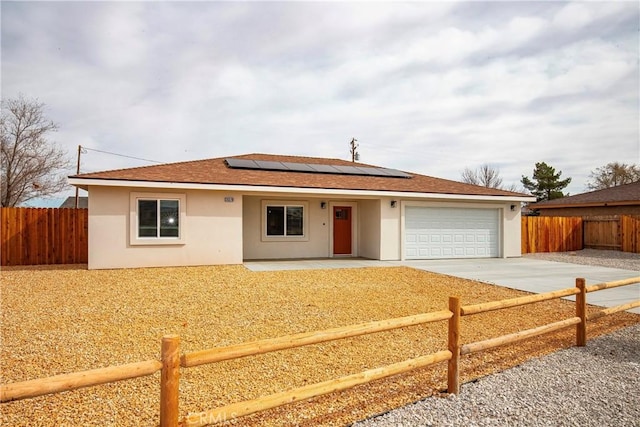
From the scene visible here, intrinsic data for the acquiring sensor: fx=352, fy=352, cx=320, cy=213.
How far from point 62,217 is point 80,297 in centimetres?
743

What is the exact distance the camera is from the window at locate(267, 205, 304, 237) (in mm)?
14844

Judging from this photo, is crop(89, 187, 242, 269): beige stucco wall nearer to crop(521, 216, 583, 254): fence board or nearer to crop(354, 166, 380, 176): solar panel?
crop(354, 166, 380, 176): solar panel

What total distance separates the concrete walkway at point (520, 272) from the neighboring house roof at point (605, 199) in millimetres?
10522

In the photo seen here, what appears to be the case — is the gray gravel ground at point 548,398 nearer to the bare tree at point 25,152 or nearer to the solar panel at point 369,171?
the solar panel at point 369,171

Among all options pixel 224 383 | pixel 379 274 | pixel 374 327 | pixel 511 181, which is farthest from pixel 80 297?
pixel 511 181

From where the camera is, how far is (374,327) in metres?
3.37

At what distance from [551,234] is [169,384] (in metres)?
22.7

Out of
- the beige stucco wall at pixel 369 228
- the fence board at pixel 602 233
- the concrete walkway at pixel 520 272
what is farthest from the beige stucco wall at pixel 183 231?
the fence board at pixel 602 233

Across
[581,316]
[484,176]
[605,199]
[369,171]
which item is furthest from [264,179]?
[484,176]

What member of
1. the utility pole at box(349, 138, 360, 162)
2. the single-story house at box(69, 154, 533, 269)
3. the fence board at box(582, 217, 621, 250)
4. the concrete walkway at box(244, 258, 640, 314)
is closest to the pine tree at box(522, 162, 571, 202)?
the fence board at box(582, 217, 621, 250)

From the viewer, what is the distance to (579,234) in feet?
68.7

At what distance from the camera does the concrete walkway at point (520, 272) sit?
8602mm

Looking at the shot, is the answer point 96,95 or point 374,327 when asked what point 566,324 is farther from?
point 96,95

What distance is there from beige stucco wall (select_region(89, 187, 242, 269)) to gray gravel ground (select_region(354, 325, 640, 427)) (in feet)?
34.1
